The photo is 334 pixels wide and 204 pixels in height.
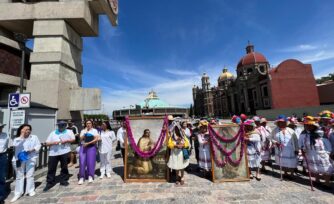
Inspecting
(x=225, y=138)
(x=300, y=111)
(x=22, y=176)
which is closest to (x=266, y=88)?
(x=300, y=111)

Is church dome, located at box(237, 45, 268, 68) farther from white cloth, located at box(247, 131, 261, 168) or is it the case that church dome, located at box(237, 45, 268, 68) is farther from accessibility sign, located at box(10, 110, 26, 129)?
accessibility sign, located at box(10, 110, 26, 129)

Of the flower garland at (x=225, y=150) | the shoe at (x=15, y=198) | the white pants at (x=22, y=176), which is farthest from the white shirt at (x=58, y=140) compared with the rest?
the flower garland at (x=225, y=150)

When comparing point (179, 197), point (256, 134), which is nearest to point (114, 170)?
point (179, 197)

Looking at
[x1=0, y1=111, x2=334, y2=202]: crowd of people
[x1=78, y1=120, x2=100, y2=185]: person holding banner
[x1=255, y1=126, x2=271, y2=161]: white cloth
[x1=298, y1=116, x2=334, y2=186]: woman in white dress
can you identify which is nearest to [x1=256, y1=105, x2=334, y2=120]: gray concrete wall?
[x1=0, y1=111, x2=334, y2=202]: crowd of people

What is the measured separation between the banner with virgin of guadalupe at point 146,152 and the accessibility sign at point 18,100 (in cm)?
357

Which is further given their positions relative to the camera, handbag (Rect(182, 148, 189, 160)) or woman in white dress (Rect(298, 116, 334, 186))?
handbag (Rect(182, 148, 189, 160))

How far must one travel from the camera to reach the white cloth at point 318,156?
4.79 meters

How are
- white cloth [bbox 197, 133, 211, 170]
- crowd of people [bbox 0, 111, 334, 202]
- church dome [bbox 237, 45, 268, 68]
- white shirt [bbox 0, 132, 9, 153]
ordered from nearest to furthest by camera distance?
1. white shirt [bbox 0, 132, 9, 153]
2. crowd of people [bbox 0, 111, 334, 202]
3. white cloth [bbox 197, 133, 211, 170]
4. church dome [bbox 237, 45, 268, 68]

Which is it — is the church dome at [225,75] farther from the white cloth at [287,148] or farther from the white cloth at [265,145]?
the white cloth at [287,148]

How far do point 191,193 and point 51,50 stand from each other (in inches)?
495

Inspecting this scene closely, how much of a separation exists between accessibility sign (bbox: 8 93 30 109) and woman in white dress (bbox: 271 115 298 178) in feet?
27.8

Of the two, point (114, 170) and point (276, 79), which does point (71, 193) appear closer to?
point (114, 170)

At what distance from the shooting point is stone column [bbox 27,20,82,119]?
11.6 meters

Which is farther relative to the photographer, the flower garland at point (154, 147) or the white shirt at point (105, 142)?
the white shirt at point (105, 142)
